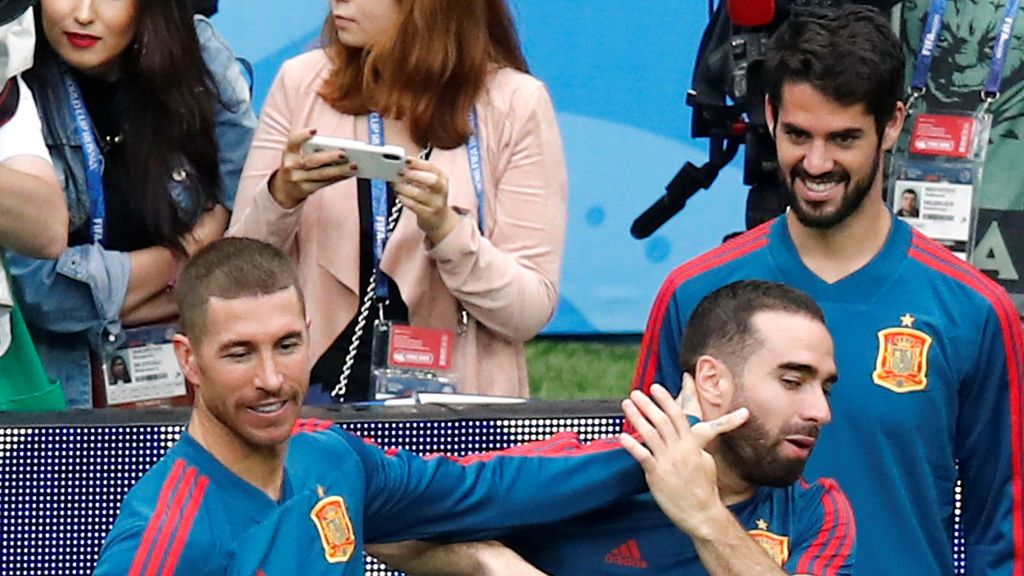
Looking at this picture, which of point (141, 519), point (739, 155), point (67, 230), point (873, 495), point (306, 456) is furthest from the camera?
point (739, 155)

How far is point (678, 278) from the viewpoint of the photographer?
15.5 feet

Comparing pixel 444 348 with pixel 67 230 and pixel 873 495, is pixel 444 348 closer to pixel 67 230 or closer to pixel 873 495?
pixel 67 230

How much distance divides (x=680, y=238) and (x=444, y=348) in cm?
219

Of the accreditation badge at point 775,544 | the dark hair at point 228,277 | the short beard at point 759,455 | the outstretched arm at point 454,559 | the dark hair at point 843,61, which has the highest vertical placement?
the dark hair at point 843,61

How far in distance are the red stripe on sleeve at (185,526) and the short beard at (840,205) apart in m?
1.40


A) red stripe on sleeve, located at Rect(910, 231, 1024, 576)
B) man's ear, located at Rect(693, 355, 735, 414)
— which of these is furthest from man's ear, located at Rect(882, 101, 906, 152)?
man's ear, located at Rect(693, 355, 735, 414)

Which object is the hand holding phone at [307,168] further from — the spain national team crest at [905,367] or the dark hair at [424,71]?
the spain national team crest at [905,367]

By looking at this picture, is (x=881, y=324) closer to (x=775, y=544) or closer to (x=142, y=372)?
(x=775, y=544)

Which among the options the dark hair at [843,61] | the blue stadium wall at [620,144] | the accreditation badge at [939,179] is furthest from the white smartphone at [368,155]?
the blue stadium wall at [620,144]

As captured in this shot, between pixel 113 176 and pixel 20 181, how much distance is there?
0.56 metres

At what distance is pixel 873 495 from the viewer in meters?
4.54

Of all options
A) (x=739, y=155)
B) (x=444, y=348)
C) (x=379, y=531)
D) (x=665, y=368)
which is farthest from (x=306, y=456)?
(x=739, y=155)

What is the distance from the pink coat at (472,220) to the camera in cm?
532

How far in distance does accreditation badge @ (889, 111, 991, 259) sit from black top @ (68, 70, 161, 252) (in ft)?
7.35
